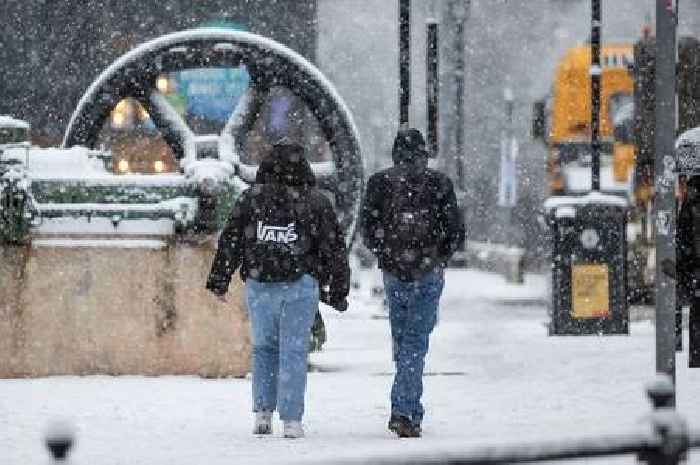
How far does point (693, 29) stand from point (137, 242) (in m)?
31.1

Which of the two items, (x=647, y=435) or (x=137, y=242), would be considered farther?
(x=137, y=242)

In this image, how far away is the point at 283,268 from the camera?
8.00 metres

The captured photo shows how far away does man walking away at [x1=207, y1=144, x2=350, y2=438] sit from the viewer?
8.01 m

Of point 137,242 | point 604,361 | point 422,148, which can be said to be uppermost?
point 422,148

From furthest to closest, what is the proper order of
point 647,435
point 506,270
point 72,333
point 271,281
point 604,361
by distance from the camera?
point 506,270, point 604,361, point 72,333, point 271,281, point 647,435

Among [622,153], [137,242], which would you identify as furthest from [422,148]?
[622,153]

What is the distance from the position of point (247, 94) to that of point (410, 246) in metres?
4.39

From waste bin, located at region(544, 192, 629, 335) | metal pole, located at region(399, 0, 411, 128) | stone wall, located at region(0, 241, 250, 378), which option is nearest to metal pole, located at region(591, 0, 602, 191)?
waste bin, located at region(544, 192, 629, 335)

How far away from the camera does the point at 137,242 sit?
11.0 meters

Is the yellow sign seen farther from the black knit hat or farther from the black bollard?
the black bollard

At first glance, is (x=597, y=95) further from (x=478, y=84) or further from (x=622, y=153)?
(x=478, y=84)

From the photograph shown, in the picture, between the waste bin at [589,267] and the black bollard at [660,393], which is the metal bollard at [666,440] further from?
the waste bin at [589,267]

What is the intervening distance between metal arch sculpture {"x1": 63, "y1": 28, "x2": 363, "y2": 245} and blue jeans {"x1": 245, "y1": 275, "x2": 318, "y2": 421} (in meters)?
4.09

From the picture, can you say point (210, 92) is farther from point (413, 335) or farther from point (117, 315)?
point (413, 335)
